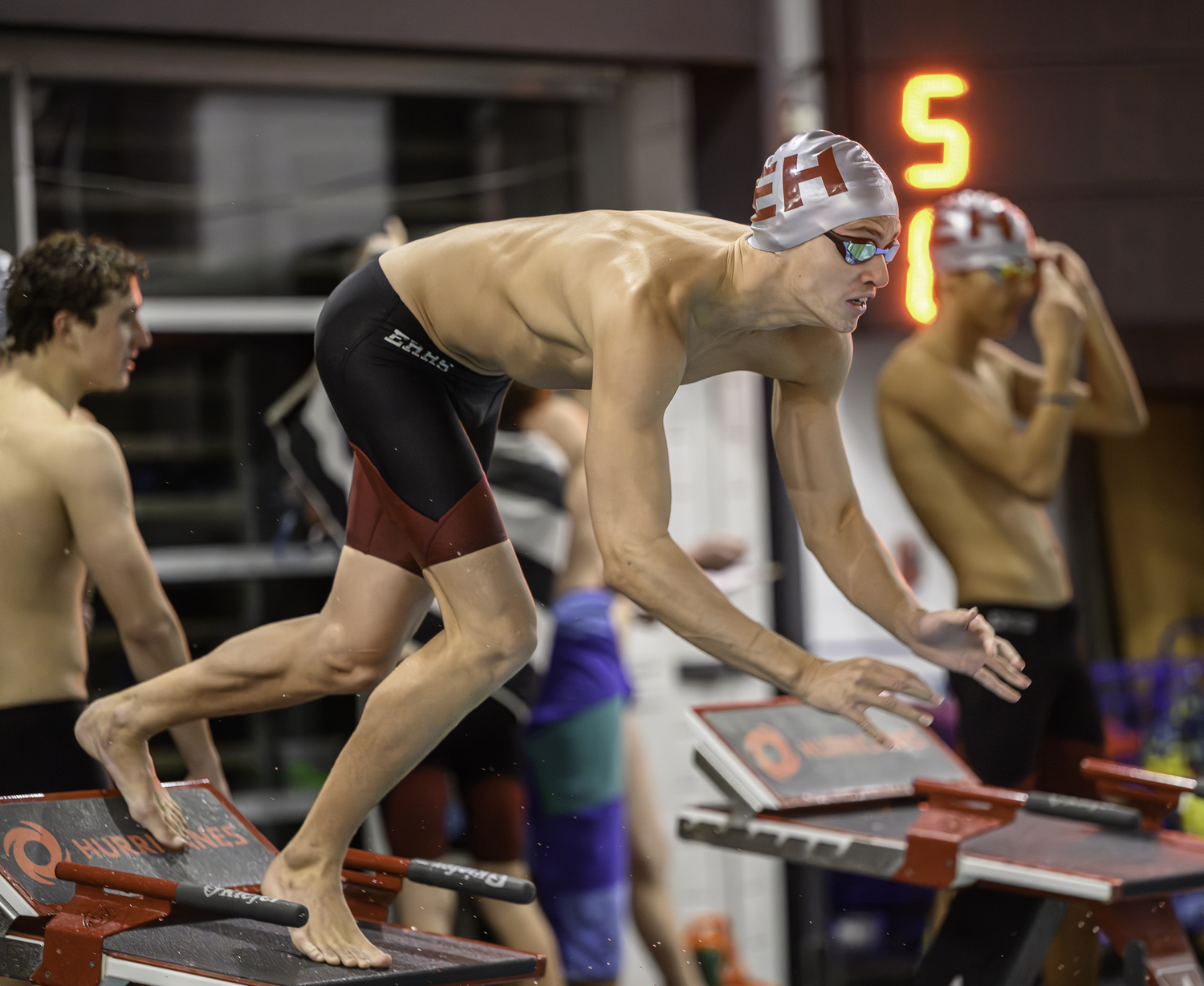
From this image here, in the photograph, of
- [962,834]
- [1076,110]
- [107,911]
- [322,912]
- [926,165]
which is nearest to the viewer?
[107,911]

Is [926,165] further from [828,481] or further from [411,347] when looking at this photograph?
[411,347]

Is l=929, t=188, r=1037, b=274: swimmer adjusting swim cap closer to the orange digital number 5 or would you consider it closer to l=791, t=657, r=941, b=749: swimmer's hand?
the orange digital number 5

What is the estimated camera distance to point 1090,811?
2.83 m

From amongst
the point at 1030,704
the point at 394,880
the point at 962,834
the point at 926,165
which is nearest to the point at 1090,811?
the point at 962,834

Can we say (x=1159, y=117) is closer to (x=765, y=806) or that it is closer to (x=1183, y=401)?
(x=1183, y=401)

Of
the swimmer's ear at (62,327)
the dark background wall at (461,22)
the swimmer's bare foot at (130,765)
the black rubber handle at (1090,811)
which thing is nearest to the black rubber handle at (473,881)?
the swimmer's bare foot at (130,765)

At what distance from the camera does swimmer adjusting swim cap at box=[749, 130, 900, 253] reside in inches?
87.7

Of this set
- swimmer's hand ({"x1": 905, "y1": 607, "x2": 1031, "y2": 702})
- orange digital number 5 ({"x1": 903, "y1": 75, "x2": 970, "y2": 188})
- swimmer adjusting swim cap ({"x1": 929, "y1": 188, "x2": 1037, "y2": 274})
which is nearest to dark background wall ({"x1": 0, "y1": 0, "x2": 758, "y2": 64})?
orange digital number 5 ({"x1": 903, "y1": 75, "x2": 970, "y2": 188})

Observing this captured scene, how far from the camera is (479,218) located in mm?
4992

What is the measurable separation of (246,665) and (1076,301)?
2.32 meters

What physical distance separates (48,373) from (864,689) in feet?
5.73

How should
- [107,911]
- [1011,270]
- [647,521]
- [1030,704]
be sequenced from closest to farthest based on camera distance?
[647,521] < [107,911] < [1030,704] < [1011,270]

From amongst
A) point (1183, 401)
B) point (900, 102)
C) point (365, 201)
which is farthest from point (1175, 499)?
point (365, 201)

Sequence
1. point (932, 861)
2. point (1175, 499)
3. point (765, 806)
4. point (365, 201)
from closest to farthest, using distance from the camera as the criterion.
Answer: point (932, 861), point (765, 806), point (365, 201), point (1175, 499)
